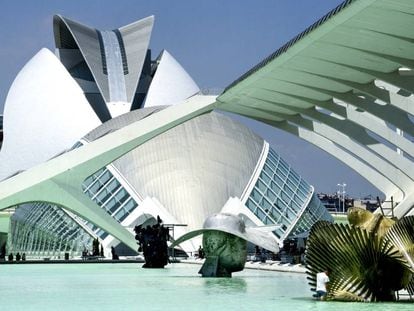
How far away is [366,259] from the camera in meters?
17.6

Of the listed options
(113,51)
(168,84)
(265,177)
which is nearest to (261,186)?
(265,177)

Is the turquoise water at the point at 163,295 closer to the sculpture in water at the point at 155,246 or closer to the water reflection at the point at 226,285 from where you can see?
the water reflection at the point at 226,285

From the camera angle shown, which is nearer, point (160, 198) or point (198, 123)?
point (160, 198)

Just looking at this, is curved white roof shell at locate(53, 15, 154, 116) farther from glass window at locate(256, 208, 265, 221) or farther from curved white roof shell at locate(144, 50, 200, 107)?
glass window at locate(256, 208, 265, 221)

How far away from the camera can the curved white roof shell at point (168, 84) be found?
241 ft

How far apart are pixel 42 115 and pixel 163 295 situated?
53112mm

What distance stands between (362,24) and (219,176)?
32.9 metres

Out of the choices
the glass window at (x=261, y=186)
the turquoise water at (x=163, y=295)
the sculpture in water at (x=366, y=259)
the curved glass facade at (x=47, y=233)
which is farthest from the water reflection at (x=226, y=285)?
the glass window at (x=261, y=186)

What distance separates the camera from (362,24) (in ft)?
82.4

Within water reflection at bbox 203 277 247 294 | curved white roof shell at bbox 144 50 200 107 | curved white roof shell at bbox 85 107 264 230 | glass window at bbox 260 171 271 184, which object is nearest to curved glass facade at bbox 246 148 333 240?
glass window at bbox 260 171 271 184

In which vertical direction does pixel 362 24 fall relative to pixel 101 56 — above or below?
below

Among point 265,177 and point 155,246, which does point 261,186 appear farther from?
point 155,246

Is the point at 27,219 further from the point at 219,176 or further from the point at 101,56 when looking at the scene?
the point at 101,56

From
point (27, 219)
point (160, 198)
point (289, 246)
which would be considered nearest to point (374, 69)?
point (289, 246)
